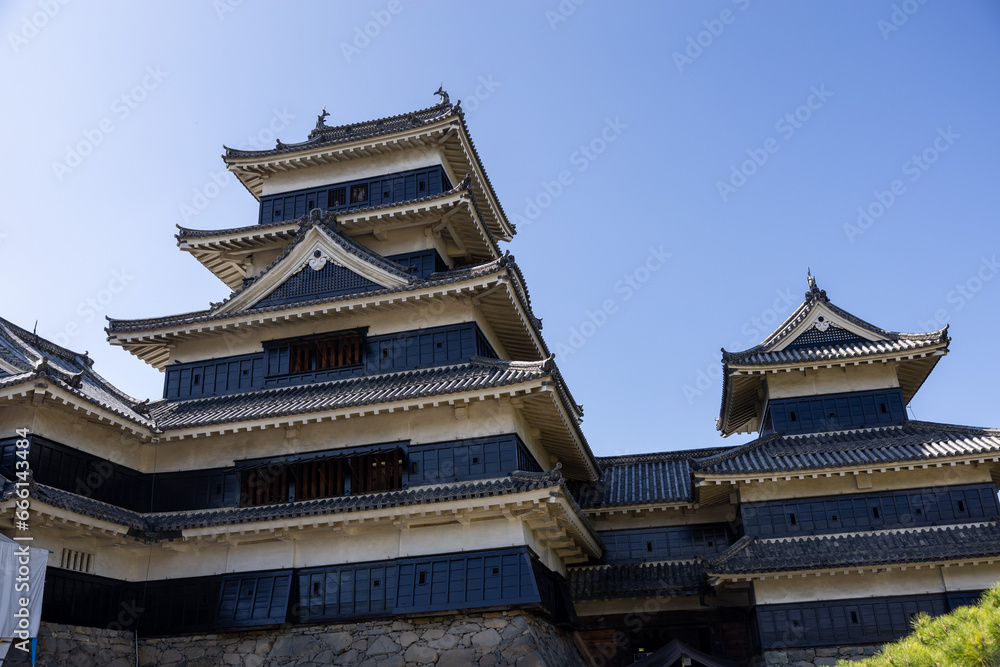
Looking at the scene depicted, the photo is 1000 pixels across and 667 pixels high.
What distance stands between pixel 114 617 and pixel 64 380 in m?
5.94

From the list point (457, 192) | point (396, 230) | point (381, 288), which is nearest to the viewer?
point (381, 288)

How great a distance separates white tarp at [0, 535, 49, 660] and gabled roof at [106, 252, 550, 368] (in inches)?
328

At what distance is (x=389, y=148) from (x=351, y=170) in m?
1.66

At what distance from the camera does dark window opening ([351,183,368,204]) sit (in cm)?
2767

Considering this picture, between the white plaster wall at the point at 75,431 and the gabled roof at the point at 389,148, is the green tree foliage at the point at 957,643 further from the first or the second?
the gabled roof at the point at 389,148

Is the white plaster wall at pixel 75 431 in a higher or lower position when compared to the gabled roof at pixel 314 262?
lower

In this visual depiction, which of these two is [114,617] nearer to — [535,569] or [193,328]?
[193,328]

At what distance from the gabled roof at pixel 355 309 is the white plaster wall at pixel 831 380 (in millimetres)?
7872

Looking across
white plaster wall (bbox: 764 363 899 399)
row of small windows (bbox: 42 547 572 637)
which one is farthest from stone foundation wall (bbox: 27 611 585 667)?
white plaster wall (bbox: 764 363 899 399)

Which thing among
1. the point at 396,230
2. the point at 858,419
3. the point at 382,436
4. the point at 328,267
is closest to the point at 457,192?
the point at 396,230

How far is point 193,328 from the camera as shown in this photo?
23.5 meters

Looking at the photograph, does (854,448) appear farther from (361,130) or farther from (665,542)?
(361,130)

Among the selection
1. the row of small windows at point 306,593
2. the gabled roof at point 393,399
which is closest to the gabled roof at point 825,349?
the gabled roof at point 393,399

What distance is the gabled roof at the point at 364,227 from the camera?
25.2 metres
